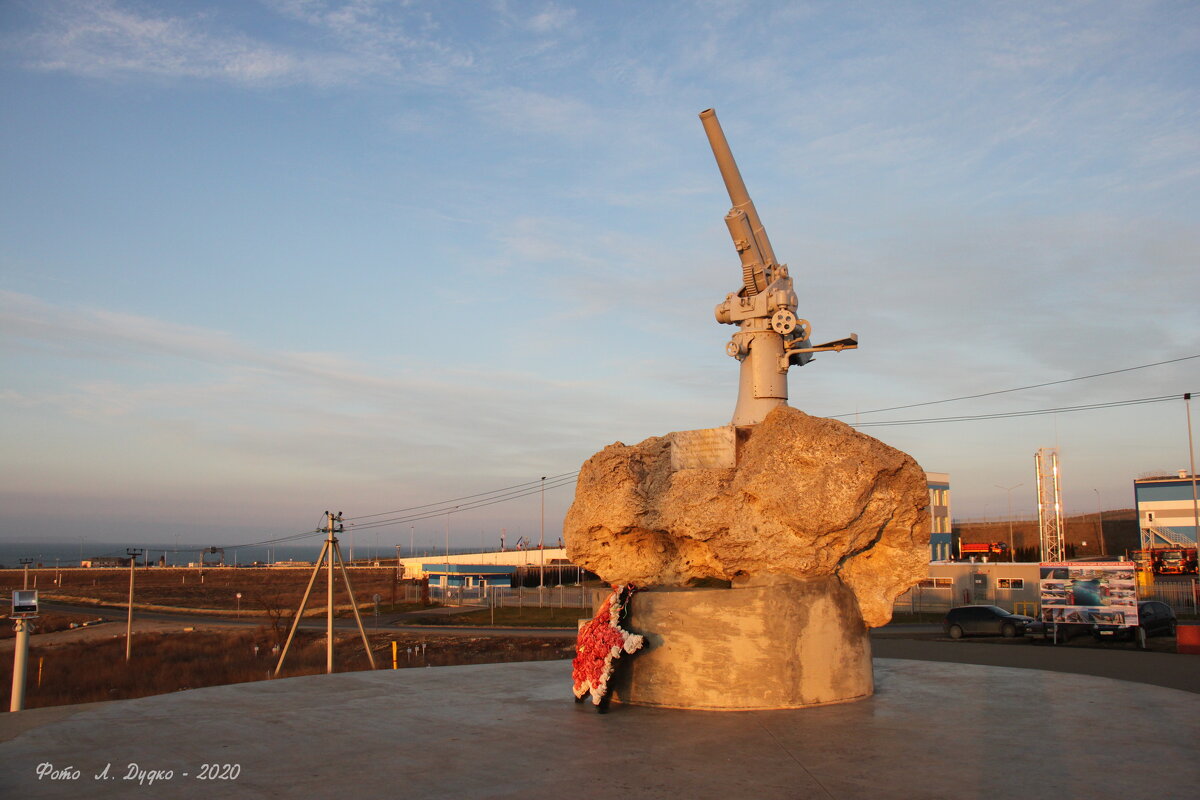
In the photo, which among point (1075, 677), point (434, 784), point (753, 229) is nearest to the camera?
point (434, 784)

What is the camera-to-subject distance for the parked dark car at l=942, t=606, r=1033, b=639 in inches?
1215

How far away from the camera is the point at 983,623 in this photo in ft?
103

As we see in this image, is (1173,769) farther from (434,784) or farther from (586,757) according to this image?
(434,784)

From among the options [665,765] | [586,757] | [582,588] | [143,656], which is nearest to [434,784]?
[586,757]

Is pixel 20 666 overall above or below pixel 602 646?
below

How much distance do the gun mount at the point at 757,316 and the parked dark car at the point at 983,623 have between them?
62.3 ft

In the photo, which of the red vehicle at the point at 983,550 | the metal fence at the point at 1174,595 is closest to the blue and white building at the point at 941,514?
the red vehicle at the point at 983,550

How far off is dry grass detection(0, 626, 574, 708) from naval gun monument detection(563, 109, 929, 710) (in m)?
12.8

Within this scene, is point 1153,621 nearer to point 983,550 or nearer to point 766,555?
point 766,555

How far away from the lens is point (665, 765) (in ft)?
32.1

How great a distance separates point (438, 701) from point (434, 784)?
5.35m

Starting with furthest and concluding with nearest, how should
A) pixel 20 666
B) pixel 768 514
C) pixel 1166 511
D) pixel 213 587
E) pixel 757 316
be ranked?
pixel 213 587, pixel 1166 511, pixel 757 316, pixel 20 666, pixel 768 514

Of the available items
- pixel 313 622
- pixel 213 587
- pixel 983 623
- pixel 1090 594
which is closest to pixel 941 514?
pixel 983 623

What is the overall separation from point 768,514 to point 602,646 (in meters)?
3.23
